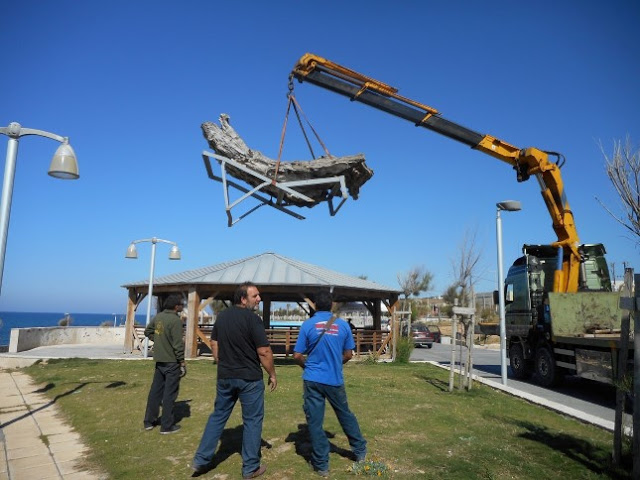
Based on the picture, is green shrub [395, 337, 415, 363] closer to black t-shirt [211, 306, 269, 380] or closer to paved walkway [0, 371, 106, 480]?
paved walkway [0, 371, 106, 480]

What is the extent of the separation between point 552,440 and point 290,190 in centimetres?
483

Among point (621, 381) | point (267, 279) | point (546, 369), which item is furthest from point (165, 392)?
point (267, 279)

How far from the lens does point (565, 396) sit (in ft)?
32.4

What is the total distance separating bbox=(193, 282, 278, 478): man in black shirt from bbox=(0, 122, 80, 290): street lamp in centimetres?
339

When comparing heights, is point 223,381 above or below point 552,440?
above

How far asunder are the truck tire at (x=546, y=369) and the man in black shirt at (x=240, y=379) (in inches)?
352

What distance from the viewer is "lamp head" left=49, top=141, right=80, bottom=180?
5977 millimetres

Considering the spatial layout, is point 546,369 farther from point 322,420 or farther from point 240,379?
point 240,379

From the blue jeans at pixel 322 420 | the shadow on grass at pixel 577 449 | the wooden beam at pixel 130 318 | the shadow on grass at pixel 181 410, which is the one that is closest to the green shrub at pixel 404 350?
the shadow on grass at pixel 577 449

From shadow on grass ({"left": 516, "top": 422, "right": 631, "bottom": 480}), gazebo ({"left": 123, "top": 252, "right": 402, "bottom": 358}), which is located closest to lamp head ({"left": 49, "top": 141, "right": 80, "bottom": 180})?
shadow on grass ({"left": 516, "top": 422, "right": 631, "bottom": 480})

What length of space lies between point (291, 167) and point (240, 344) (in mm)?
3025

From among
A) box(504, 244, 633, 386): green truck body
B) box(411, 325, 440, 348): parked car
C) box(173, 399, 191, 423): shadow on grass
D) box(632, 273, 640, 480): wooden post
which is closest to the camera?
box(632, 273, 640, 480): wooden post

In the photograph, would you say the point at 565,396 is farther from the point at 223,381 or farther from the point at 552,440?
the point at 223,381

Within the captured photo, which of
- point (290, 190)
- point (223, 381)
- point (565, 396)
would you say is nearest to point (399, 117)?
point (290, 190)
